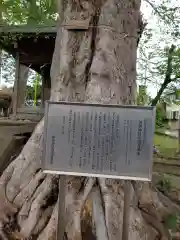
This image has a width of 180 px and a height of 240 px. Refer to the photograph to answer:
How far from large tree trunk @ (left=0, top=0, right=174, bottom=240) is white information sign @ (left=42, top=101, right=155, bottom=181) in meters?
0.76

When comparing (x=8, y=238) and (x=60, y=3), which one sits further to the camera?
(x=60, y=3)

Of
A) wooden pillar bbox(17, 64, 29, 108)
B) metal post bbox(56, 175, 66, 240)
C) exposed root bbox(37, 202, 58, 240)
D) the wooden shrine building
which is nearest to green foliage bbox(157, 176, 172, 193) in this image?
exposed root bbox(37, 202, 58, 240)

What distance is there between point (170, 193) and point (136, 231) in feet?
6.13

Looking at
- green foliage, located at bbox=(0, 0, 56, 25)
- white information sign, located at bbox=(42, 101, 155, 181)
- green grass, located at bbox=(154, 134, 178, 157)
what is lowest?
green grass, located at bbox=(154, 134, 178, 157)

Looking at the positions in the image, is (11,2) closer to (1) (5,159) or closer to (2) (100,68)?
(1) (5,159)

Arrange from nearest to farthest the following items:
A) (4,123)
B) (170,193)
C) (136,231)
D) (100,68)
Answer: (136,231) < (100,68) < (170,193) < (4,123)

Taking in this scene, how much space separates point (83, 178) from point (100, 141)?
3.17ft

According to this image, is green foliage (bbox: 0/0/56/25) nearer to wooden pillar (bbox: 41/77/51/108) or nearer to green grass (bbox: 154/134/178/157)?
wooden pillar (bbox: 41/77/51/108)

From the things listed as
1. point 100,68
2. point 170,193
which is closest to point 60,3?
point 100,68

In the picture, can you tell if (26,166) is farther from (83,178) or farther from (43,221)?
(83,178)

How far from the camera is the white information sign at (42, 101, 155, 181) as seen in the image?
2.38 metres

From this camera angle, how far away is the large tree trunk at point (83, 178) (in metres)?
3.14

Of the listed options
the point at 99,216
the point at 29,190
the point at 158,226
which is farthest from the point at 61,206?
the point at 158,226

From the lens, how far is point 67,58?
12.4 ft
